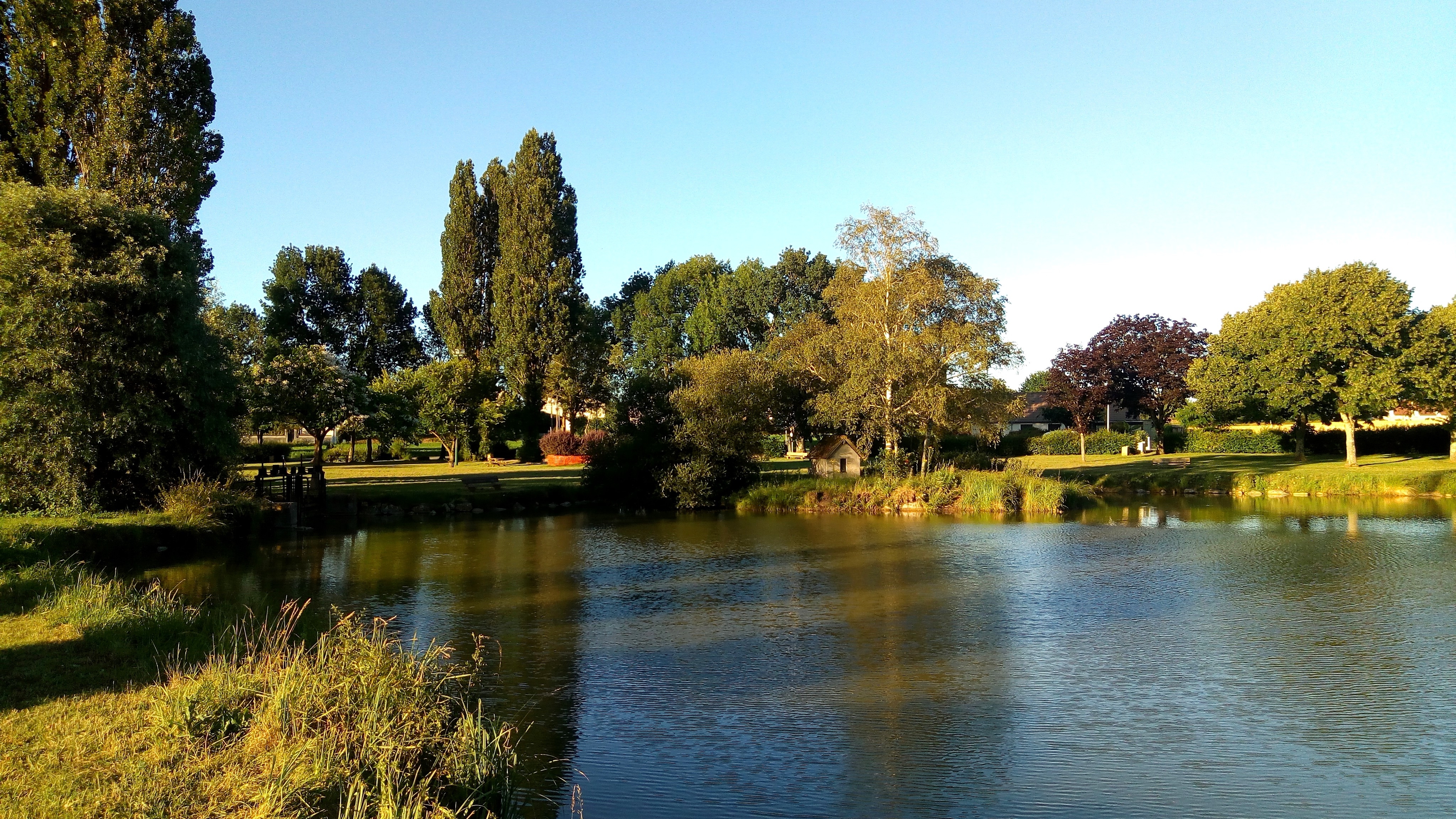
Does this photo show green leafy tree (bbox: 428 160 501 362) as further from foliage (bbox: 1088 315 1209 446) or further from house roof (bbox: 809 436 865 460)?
foliage (bbox: 1088 315 1209 446)

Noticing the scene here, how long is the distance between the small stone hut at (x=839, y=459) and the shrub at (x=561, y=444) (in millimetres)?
19215

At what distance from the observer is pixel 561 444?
52.2 m

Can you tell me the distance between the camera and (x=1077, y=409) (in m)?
54.7

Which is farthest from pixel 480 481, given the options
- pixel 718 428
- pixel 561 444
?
pixel 561 444

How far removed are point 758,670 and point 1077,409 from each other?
47539 mm

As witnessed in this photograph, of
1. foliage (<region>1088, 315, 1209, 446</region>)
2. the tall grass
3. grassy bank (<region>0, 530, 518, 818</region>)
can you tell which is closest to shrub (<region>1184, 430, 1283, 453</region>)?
foliage (<region>1088, 315, 1209, 446</region>)

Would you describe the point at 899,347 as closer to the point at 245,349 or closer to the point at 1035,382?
the point at 245,349

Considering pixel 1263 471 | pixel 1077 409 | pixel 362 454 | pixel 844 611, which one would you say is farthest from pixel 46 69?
pixel 1077 409

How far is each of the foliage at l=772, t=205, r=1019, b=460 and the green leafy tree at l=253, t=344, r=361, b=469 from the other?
53.2 ft

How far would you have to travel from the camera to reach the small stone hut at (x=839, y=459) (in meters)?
36.0

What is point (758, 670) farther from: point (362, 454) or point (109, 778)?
point (362, 454)

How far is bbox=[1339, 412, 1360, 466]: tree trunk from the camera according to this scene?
131 feet

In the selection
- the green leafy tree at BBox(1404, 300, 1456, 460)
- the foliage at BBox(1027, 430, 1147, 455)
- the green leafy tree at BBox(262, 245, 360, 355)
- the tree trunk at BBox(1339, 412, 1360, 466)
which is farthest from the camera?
the green leafy tree at BBox(262, 245, 360, 355)

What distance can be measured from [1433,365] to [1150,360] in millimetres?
18501
